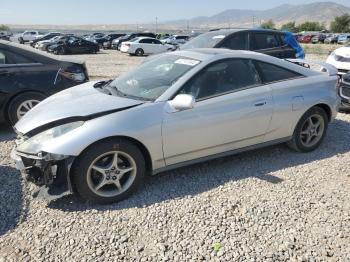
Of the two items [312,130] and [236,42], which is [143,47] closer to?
[236,42]

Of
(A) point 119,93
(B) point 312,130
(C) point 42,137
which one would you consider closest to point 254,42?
(B) point 312,130

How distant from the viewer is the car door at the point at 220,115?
3.89 m

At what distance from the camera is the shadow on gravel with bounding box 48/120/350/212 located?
3.74 m

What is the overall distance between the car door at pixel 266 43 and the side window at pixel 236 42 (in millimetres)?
156

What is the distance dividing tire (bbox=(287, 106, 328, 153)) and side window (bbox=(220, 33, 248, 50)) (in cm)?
420

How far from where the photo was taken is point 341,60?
933 cm

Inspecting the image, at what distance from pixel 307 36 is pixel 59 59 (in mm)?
58027

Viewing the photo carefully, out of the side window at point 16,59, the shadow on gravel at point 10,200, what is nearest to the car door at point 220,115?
the shadow on gravel at point 10,200

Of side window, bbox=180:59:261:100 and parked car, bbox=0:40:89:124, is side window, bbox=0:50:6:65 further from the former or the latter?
side window, bbox=180:59:261:100

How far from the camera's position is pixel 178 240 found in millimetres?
3172

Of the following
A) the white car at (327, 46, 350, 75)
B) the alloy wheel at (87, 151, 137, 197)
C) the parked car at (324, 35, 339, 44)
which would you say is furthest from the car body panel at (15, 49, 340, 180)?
the parked car at (324, 35, 339, 44)

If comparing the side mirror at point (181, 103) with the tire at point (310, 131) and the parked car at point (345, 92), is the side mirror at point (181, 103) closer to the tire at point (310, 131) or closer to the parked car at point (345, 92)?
the tire at point (310, 131)

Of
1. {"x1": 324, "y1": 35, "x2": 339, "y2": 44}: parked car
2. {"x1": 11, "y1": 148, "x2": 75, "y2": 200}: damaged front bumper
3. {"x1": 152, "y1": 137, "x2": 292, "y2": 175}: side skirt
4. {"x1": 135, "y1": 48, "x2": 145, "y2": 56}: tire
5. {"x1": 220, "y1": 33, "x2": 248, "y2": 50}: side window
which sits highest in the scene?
{"x1": 220, "y1": 33, "x2": 248, "y2": 50}: side window

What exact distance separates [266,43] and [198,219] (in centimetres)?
695
